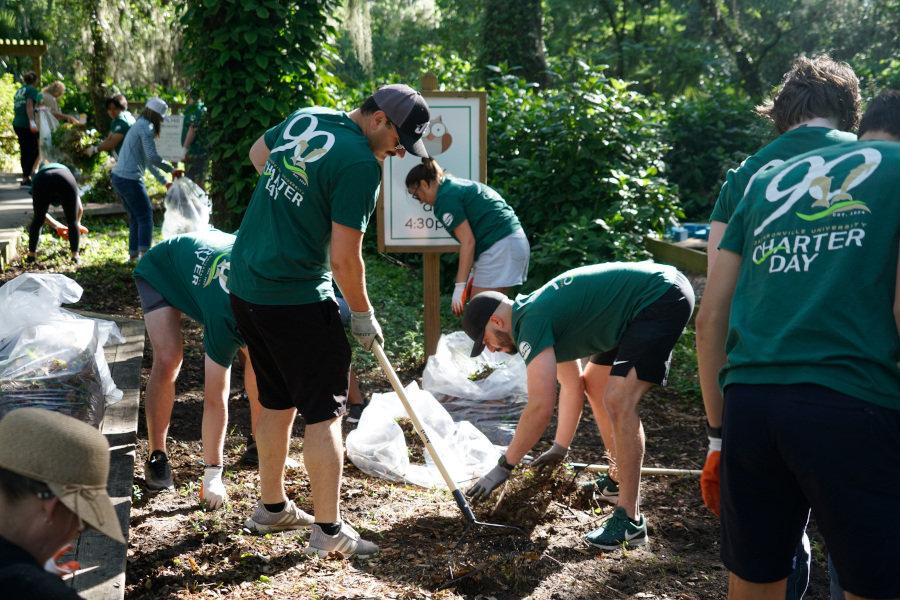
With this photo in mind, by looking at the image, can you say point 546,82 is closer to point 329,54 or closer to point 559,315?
point 329,54

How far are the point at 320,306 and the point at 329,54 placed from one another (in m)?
5.21

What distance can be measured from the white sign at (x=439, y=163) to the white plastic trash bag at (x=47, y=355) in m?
3.00

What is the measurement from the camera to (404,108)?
3424mm

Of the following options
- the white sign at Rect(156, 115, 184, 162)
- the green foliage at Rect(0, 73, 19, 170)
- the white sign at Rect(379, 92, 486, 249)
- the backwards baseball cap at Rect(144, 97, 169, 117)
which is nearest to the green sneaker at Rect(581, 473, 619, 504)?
the white sign at Rect(379, 92, 486, 249)

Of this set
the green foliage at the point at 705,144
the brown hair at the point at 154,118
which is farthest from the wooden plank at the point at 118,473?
the green foliage at the point at 705,144

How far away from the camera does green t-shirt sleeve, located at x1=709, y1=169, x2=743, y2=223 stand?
9.48ft

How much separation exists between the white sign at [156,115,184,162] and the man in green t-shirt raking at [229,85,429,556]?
25.8 feet

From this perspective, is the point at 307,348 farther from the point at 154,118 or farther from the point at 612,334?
the point at 154,118

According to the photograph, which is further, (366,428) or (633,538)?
(366,428)

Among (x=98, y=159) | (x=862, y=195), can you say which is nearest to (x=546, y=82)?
(x=98, y=159)

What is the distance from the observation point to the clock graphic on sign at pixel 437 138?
684 centimetres

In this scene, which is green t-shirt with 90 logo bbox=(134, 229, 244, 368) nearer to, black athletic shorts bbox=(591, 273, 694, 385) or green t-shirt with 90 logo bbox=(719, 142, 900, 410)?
black athletic shorts bbox=(591, 273, 694, 385)

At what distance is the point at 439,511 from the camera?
4.30 metres

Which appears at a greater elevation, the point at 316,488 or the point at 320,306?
the point at 320,306
